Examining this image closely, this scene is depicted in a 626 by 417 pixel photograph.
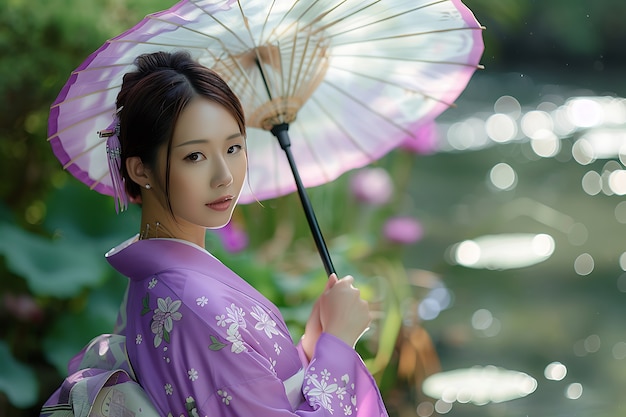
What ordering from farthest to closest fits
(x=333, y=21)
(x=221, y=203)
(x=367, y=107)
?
(x=367, y=107), (x=333, y=21), (x=221, y=203)

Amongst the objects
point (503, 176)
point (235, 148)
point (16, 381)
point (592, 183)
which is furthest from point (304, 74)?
point (503, 176)

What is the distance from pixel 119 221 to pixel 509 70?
9572 mm

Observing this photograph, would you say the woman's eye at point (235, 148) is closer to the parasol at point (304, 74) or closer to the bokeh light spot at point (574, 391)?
the parasol at point (304, 74)

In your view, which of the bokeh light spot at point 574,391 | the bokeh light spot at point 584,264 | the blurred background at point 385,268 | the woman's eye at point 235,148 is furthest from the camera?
the bokeh light spot at point 584,264

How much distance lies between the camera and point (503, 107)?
29.6 ft

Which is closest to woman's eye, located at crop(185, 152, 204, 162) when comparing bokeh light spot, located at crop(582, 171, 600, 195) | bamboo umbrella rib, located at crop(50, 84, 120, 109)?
bamboo umbrella rib, located at crop(50, 84, 120, 109)

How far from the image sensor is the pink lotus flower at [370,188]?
11.3 feet

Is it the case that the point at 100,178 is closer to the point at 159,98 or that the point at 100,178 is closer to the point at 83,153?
the point at 83,153

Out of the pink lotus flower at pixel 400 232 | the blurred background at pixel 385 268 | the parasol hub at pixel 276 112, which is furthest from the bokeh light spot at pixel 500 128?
the parasol hub at pixel 276 112

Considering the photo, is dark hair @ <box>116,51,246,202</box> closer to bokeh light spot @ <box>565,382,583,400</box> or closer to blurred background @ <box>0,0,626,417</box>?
blurred background @ <box>0,0,626,417</box>

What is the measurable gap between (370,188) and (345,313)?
1979 millimetres

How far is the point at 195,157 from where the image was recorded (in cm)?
140

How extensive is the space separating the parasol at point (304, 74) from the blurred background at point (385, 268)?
963 millimetres

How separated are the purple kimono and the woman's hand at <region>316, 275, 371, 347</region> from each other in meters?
0.02
